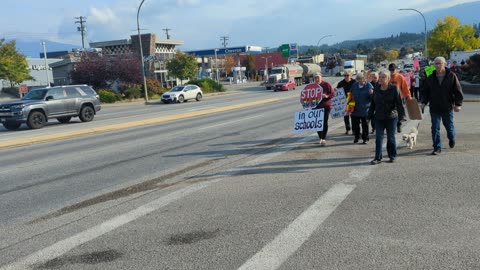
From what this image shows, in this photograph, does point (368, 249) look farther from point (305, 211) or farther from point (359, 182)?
point (359, 182)

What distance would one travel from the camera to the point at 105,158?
10.9 meters

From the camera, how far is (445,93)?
8703 mm

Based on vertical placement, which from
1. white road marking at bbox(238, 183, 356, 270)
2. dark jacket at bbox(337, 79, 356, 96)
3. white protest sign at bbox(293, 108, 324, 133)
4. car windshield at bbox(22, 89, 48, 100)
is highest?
car windshield at bbox(22, 89, 48, 100)

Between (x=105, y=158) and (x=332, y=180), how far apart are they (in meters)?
5.84

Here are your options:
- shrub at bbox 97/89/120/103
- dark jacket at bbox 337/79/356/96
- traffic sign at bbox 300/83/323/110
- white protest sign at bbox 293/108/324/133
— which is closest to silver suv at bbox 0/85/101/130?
white protest sign at bbox 293/108/324/133

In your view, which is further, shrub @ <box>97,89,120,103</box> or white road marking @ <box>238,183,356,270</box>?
shrub @ <box>97,89,120,103</box>

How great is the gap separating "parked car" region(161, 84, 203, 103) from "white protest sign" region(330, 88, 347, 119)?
2890 cm

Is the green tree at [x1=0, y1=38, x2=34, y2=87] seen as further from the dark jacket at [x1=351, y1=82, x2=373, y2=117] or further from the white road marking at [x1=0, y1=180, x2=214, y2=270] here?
the white road marking at [x1=0, y1=180, x2=214, y2=270]

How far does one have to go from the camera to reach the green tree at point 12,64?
54200 millimetres

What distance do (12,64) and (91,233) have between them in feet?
185

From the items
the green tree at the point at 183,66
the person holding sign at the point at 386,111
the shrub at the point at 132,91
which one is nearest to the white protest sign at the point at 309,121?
the person holding sign at the point at 386,111

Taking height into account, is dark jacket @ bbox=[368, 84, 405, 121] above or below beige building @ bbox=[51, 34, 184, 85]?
below

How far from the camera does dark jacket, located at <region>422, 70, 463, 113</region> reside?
868 centimetres

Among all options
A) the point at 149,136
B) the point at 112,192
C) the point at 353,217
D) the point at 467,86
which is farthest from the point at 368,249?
the point at 467,86
